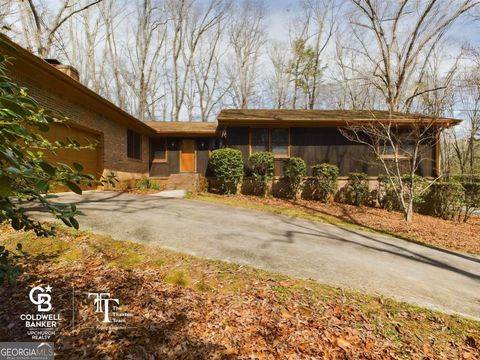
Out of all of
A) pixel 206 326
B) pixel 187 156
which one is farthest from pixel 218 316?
pixel 187 156

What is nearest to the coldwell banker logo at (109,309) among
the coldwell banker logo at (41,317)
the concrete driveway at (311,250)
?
the coldwell banker logo at (41,317)

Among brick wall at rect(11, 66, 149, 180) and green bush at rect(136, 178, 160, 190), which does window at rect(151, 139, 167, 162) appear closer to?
brick wall at rect(11, 66, 149, 180)

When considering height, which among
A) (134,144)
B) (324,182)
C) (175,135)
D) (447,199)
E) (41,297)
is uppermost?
(175,135)

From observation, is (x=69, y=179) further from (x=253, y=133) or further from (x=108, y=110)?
(x=253, y=133)

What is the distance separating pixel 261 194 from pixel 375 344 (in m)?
9.47

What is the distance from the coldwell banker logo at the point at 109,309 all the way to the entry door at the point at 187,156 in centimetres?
1321

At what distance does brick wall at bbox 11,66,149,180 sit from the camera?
6.85m

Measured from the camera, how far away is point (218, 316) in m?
2.75

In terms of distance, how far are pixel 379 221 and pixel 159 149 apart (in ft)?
41.7

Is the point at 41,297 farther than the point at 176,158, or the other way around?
the point at 176,158

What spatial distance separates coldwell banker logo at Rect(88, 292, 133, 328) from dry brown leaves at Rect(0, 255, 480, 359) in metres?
0.07

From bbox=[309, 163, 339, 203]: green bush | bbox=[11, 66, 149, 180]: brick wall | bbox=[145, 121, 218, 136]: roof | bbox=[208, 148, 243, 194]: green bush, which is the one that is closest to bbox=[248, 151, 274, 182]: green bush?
bbox=[208, 148, 243, 194]: green bush

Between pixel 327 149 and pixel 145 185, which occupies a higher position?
pixel 327 149

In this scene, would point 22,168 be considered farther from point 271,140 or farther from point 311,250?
point 271,140
